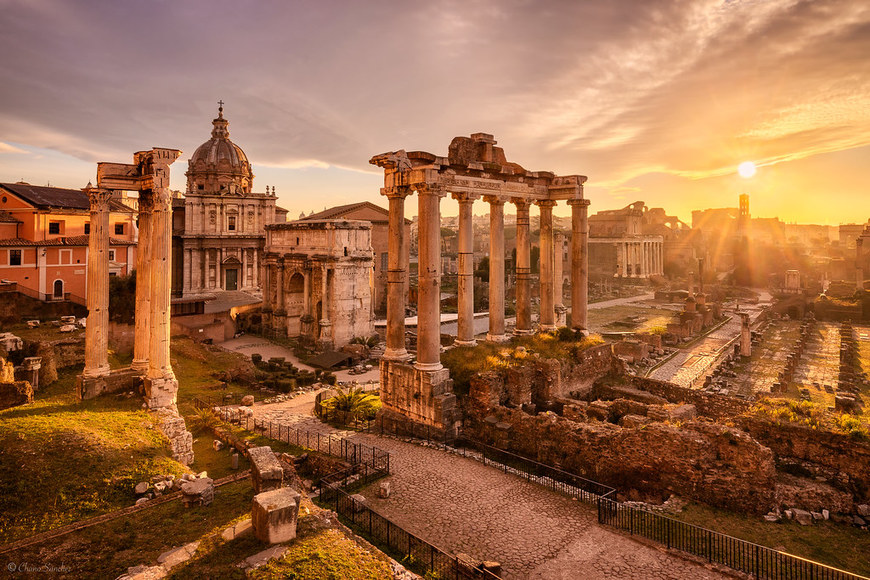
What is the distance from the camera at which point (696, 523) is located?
10.1 m

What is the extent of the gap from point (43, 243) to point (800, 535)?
42.4 metres

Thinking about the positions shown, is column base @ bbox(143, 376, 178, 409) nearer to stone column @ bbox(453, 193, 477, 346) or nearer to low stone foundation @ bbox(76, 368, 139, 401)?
low stone foundation @ bbox(76, 368, 139, 401)

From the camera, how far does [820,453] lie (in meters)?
12.3

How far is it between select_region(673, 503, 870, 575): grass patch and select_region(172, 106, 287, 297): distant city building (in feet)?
148

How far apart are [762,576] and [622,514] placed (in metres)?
2.63

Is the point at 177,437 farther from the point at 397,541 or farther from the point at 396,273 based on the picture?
the point at 396,273

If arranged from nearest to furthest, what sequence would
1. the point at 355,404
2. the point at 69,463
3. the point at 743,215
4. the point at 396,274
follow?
1. the point at 69,463
2. the point at 396,274
3. the point at 355,404
4. the point at 743,215

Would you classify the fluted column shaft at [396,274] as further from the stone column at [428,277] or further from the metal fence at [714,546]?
the metal fence at [714,546]

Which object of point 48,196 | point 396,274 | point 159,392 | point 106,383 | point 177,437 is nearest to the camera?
point 177,437

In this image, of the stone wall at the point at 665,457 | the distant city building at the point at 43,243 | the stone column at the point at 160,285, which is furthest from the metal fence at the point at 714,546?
the distant city building at the point at 43,243

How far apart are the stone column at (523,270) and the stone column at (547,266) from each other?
2.21 ft

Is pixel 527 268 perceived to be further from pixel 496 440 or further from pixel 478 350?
pixel 496 440

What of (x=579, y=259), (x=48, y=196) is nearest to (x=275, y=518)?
(x=579, y=259)

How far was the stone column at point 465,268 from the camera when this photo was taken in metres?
17.8
